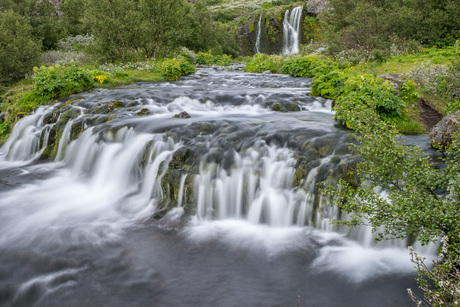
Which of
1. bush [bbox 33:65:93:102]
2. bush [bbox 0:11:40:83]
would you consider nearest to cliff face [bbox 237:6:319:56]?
bush [bbox 0:11:40:83]

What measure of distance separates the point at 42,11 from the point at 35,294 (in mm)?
30790

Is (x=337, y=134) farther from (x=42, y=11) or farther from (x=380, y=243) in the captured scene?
(x=42, y=11)

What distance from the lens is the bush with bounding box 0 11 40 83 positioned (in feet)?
50.8

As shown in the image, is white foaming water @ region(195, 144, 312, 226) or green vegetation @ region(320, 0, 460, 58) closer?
white foaming water @ region(195, 144, 312, 226)

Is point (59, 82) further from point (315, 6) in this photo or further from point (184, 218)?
point (315, 6)

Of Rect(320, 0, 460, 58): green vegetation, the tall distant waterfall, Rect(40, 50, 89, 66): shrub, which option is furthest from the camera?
the tall distant waterfall

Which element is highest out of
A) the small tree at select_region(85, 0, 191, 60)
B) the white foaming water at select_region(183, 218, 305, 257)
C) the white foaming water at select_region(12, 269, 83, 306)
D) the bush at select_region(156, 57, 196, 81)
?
the small tree at select_region(85, 0, 191, 60)

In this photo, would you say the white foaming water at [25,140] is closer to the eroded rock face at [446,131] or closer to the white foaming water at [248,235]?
the white foaming water at [248,235]

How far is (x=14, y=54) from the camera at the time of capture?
15.8 meters

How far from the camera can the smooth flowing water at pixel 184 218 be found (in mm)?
4207

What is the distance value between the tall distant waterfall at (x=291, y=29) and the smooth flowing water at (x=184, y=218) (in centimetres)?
4088

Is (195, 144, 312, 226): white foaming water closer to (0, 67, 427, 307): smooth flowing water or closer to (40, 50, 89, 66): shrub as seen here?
(0, 67, 427, 307): smooth flowing water

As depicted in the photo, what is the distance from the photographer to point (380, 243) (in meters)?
4.81

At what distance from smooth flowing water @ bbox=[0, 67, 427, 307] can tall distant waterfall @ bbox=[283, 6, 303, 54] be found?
40884 millimetres
